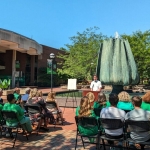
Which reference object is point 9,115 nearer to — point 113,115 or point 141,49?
point 113,115

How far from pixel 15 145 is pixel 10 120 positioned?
600mm

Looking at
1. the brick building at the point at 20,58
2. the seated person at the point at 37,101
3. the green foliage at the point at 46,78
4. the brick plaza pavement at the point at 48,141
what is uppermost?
the brick building at the point at 20,58

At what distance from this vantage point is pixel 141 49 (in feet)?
89.2

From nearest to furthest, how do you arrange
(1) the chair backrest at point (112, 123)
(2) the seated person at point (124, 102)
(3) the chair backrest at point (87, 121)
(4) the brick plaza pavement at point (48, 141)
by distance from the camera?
(1) the chair backrest at point (112, 123), (3) the chair backrest at point (87, 121), (4) the brick plaza pavement at point (48, 141), (2) the seated person at point (124, 102)

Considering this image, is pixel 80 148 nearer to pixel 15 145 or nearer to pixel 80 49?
pixel 15 145

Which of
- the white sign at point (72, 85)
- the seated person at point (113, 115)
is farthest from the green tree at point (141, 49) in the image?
the seated person at point (113, 115)

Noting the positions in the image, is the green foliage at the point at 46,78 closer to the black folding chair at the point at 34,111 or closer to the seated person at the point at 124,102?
the black folding chair at the point at 34,111

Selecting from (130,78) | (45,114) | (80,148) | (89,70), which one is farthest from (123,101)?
(89,70)

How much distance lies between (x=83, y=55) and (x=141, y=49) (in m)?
8.04

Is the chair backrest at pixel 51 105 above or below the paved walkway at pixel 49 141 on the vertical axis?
above

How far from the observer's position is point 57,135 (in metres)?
6.21

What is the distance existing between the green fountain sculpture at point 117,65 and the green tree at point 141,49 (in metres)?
15.6

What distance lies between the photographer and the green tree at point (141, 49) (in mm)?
27328

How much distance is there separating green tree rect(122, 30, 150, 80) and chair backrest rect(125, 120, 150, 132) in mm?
24120
